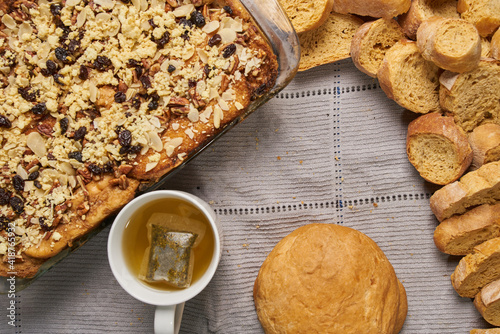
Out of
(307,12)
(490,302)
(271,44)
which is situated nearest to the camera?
(271,44)

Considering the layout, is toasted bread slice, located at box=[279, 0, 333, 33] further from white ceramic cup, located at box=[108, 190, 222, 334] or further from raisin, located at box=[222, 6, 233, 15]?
white ceramic cup, located at box=[108, 190, 222, 334]

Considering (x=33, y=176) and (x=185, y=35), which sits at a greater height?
(x=185, y=35)

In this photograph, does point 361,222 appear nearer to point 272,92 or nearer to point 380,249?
point 380,249

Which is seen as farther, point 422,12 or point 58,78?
point 422,12

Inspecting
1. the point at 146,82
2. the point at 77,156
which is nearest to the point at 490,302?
the point at 146,82

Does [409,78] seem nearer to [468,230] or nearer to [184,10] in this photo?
[468,230]

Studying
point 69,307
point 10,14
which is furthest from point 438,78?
point 69,307

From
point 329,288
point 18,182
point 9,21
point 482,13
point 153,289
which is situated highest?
point 482,13

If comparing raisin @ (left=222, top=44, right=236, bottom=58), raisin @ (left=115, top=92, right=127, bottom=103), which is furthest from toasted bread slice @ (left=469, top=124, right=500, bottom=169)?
raisin @ (left=115, top=92, right=127, bottom=103)
